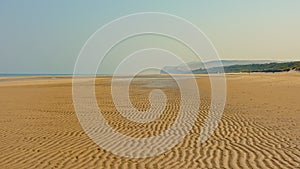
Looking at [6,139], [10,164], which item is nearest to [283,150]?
[10,164]

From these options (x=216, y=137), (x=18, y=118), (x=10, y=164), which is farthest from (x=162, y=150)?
(x=18, y=118)

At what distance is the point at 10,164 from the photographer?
7324 mm

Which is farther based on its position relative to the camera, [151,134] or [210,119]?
[210,119]

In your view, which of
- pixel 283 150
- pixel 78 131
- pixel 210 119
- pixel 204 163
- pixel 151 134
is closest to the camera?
pixel 204 163

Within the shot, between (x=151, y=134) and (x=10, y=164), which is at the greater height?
(x=151, y=134)

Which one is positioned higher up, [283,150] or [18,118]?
[18,118]

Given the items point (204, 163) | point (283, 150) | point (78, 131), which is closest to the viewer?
point (204, 163)

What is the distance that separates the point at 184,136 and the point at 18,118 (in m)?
7.70

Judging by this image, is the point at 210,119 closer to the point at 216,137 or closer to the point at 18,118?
the point at 216,137

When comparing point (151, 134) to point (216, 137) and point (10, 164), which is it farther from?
point (10, 164)

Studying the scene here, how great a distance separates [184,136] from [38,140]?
13.6ft

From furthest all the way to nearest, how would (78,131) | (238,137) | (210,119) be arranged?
1. (210,119)
2. (78,131)
3. (238,137)

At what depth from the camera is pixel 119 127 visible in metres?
11.7

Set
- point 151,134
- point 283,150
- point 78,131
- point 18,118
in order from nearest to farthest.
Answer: point 283,150 < point 151,134 < point 78,131 < point 18,118
